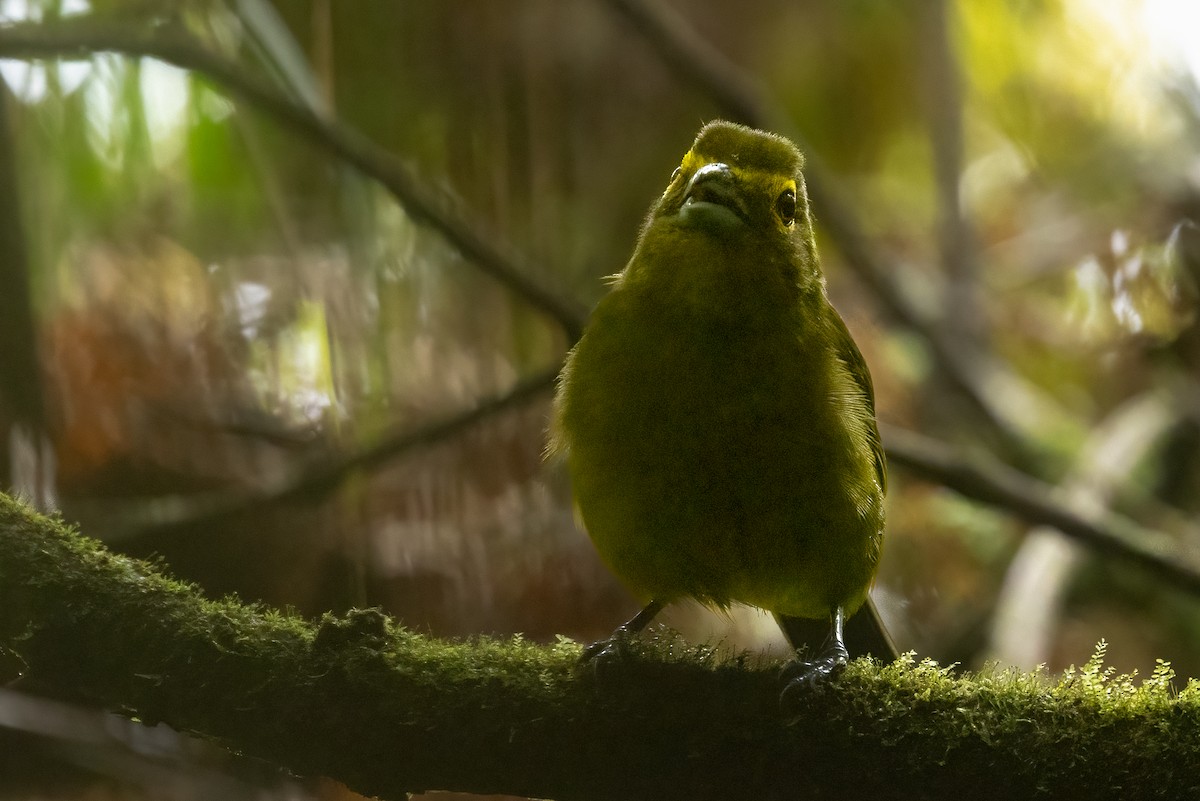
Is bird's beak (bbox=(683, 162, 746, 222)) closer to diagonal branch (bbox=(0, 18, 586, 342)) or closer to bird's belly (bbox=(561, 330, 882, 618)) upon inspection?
bird's belly (bbox=(561, 330, 882, 618))

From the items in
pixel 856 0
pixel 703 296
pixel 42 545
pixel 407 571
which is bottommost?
pixel 407 571

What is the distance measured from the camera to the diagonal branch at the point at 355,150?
10.3ft

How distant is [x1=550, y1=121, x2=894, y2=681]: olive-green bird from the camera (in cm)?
249

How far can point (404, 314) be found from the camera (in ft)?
10.3

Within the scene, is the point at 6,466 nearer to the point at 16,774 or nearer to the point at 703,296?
the point at 16,774

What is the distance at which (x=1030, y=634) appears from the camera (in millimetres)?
4184

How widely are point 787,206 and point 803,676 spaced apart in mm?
1200

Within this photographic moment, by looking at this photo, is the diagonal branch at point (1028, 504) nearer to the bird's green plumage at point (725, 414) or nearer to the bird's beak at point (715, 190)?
the bird's green plumage at point (725, 414)

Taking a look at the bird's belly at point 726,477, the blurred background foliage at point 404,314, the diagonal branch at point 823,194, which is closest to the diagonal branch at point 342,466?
the blurred background foliage at point 404,314

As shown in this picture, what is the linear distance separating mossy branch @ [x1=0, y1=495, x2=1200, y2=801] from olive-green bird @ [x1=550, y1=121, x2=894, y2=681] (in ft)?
1.06

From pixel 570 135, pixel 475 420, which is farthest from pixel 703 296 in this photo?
pixel 570 135

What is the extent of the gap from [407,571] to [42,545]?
1.22m

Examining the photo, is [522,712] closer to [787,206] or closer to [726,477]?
[726,477]

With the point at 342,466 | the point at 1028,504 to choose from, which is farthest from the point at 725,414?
the point at 1028,504
